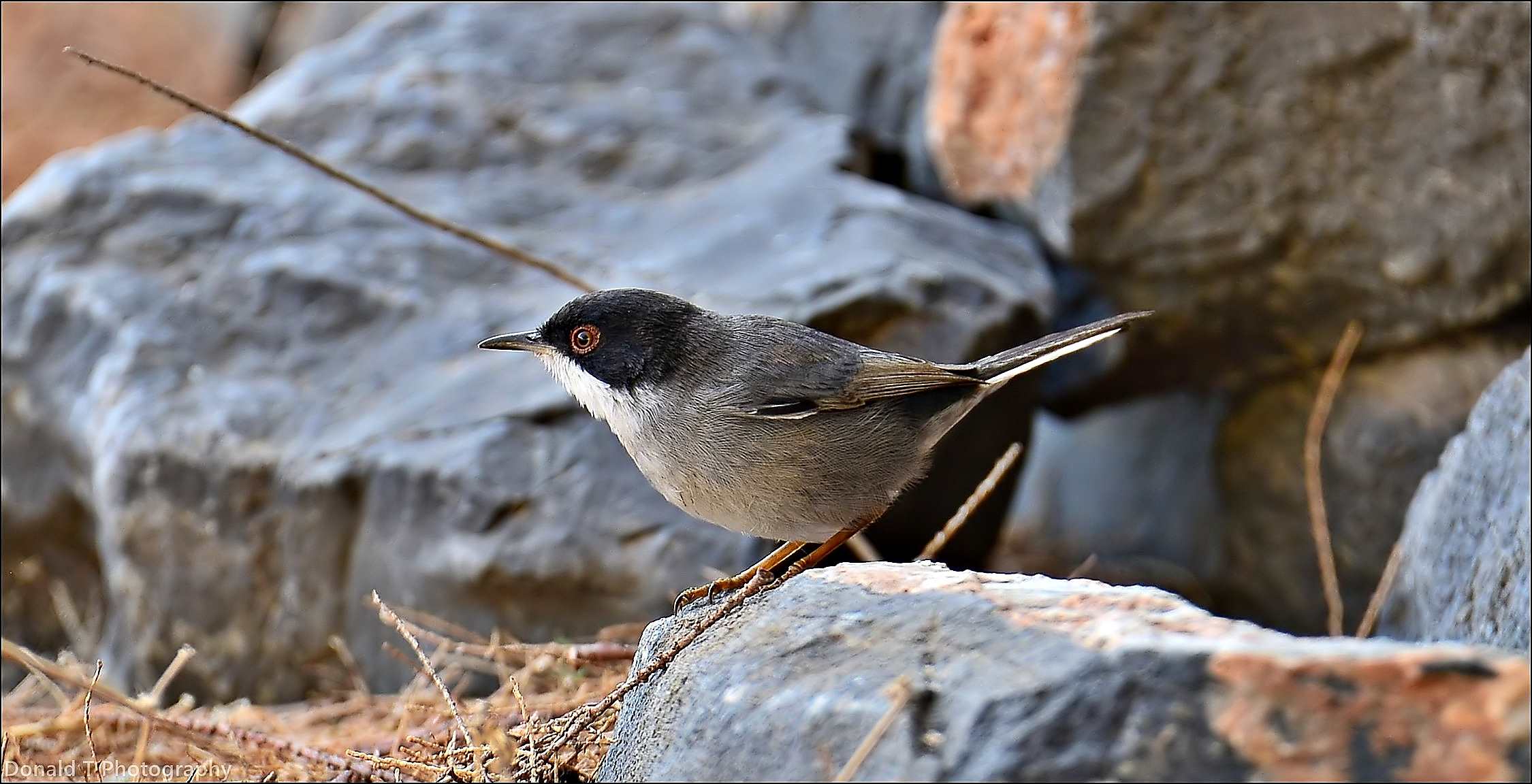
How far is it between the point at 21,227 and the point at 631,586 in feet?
11.1

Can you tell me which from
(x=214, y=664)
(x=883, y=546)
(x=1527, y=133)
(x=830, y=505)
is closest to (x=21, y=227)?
(x=214, y=664)

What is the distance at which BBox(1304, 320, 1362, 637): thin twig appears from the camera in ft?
13.5

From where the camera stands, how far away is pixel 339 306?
5520mm

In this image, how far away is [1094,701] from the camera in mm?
1863

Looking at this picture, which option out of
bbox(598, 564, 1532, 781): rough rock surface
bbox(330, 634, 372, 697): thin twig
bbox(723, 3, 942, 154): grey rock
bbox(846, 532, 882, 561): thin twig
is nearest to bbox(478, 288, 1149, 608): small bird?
bbox(846, 532, 882, 561): thin twig

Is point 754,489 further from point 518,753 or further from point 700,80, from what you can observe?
point 700,80

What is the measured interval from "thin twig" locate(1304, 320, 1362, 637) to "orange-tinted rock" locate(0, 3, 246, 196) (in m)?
8.41

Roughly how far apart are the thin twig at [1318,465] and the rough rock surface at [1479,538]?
217 millimetres

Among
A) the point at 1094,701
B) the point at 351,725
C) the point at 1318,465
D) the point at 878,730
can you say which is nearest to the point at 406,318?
the point at 351,725

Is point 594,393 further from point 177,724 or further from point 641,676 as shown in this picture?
point 177,724

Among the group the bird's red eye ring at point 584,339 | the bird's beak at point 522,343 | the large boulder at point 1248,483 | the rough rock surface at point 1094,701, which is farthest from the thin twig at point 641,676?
the large boulder at point 1248,483

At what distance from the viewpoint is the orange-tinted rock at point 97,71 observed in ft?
35.9

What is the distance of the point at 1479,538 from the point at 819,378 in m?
1.74

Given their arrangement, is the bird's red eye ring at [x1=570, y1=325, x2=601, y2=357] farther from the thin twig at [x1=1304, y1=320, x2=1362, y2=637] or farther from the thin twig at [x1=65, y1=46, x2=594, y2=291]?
the thin twig at [x1=1304, y1=320, x2=1362, y2=637]
